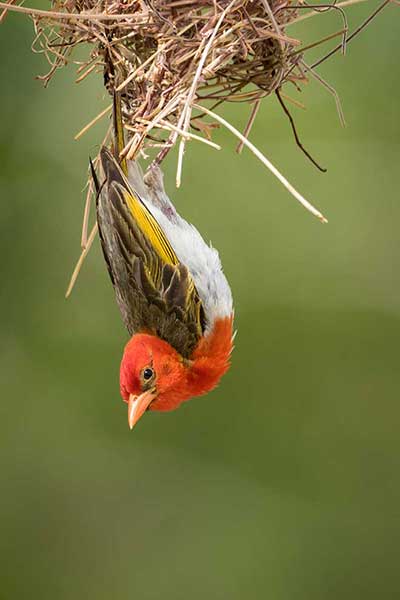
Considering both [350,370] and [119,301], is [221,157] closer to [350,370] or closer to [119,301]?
[350,370]

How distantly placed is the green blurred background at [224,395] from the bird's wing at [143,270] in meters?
1.83

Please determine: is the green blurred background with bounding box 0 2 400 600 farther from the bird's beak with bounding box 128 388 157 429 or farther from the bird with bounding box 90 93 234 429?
the bird's beak with bounding box 128 388 157 429

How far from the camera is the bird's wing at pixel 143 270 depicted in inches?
93.6

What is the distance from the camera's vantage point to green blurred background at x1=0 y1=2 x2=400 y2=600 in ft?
14.5

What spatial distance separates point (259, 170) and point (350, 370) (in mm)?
1037

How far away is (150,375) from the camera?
254 cm

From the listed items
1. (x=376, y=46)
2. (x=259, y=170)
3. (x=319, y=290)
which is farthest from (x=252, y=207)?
(x=376, y=46)

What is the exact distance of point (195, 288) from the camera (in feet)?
8.32

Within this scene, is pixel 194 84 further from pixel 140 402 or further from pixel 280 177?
pixel 140 402

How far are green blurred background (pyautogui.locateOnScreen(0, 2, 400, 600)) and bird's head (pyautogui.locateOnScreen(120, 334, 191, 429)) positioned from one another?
1860 millimetres

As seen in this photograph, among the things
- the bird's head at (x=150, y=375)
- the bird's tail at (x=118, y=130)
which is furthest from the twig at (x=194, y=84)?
the bird's head at (x=150, y=375)

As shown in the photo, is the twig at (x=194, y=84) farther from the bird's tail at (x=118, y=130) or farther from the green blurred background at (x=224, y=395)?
the green blurred background at (x=224, y=395)

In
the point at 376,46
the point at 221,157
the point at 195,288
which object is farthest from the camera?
the point at 221,157

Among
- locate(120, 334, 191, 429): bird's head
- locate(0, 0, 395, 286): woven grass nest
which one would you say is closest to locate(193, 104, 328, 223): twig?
locate(0, 0, 395, 286): woven grass nest
